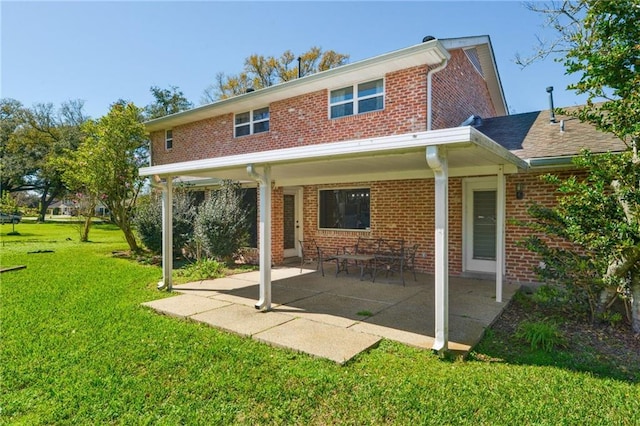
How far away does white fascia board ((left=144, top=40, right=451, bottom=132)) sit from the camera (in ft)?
27.5

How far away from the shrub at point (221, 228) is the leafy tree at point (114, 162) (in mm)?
4489

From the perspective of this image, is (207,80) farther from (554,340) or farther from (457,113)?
(554,340)

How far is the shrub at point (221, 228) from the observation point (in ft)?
34.0

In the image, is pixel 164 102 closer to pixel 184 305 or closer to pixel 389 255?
pixel 389 255

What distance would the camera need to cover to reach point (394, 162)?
6.46 m

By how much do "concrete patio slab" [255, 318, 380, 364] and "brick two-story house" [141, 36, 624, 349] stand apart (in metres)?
0.98

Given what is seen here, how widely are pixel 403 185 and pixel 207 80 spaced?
2616 centimetres

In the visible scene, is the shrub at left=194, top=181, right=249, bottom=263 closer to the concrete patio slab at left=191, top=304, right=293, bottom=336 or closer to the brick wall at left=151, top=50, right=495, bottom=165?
the brick wall at left=151, top=50, right=495, bottom=165

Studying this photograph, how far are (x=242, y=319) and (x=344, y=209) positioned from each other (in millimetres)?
5742

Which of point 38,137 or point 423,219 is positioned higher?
point 38,137

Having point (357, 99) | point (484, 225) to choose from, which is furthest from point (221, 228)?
point (484, 225)

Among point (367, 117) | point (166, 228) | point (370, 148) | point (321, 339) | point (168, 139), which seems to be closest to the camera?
point (370, 148)

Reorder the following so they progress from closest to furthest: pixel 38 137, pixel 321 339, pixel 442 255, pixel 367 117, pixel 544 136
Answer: pixel 442 255
pixel 321 339
pixel 544 136
pixel 367 117
pixel 38 137

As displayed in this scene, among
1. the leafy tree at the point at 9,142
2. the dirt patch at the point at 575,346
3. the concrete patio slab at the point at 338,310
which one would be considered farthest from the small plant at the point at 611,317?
the leafy tree at the point at 9,142
